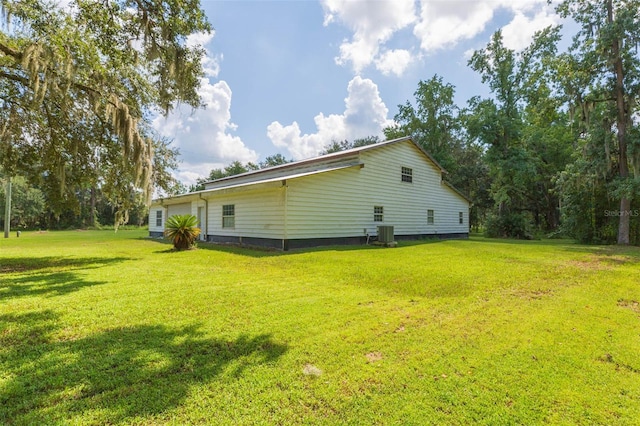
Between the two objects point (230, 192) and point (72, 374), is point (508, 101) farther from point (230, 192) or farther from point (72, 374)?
point (72, 374)

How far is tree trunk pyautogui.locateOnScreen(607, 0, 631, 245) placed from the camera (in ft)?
47.0

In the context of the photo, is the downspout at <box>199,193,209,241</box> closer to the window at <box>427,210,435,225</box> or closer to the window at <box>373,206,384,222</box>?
the window at <box>373,206,384,222</box>

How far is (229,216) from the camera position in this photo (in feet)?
49.2

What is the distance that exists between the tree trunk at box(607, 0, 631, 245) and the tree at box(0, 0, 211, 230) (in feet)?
61.4

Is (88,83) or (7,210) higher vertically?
(88,83)

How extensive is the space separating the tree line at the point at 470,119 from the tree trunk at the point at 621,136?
0.05m

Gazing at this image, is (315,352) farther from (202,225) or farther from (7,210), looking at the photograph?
(7,210)

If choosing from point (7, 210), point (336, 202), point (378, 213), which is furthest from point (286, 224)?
point (7, 210)

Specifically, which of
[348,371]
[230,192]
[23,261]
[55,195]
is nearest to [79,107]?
[55,195]

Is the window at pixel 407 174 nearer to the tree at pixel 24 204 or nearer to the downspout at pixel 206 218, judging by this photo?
the downspout at pixel 206 218

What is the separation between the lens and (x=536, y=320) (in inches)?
169

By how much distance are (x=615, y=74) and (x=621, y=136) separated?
127 inches

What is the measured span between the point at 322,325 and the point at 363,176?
11.6 m

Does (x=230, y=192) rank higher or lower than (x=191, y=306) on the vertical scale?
higher
